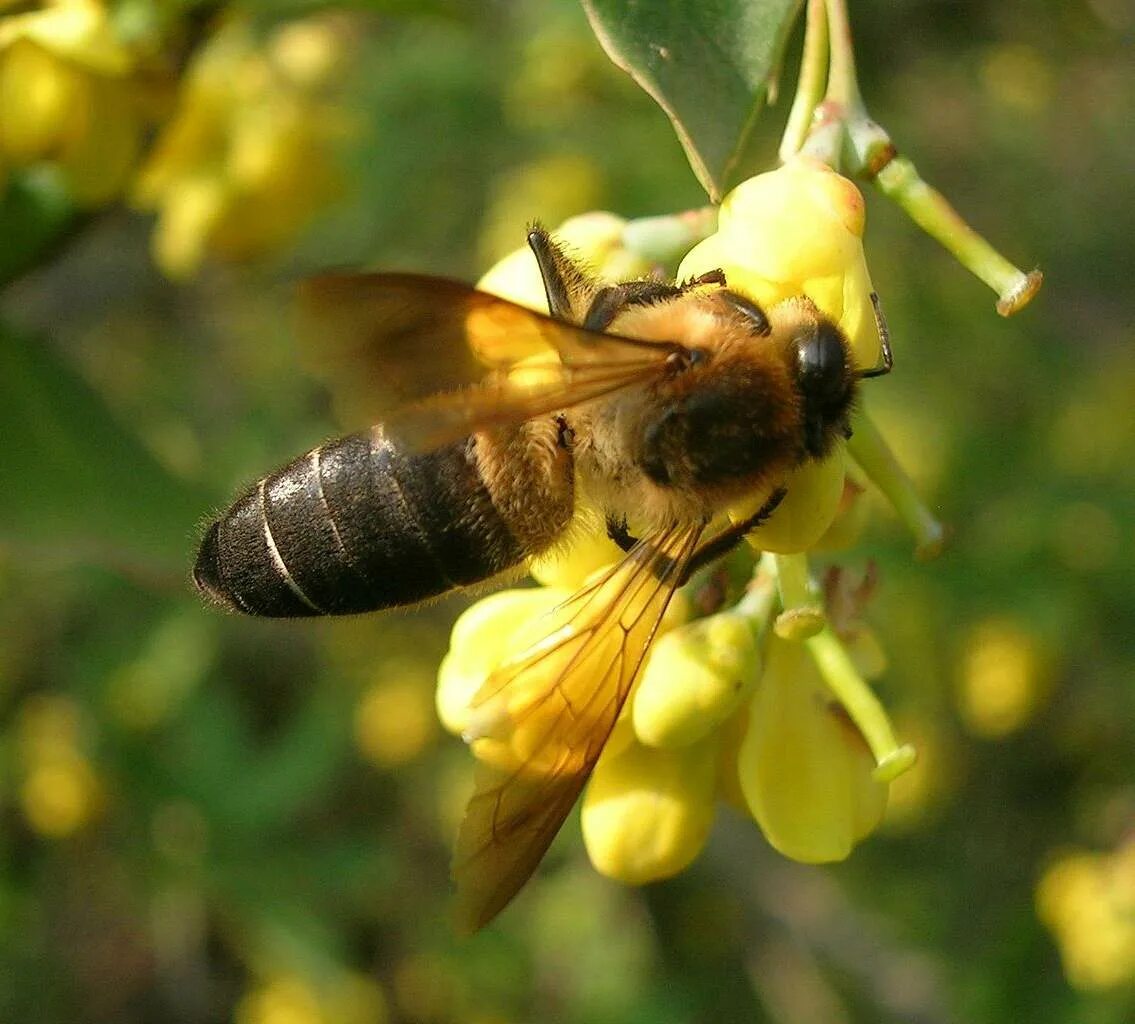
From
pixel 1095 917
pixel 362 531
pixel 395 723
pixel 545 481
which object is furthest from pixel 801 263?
pixel 395 723

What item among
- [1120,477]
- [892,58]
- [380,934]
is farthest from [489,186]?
[380,934]

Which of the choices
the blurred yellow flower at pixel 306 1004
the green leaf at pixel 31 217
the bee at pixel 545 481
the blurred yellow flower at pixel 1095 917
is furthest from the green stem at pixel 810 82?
the blurred yellow flower at pixel 306 1004

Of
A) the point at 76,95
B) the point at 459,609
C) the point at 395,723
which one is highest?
the point at 76,95

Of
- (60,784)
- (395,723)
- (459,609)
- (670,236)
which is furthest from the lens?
(395,723)

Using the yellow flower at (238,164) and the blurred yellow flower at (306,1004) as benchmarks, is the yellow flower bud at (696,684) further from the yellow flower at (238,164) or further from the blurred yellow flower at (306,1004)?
the blurred yellow flower at (306,1004)

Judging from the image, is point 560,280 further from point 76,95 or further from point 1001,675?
point 1001,675

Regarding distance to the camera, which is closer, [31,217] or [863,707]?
[863,707]
